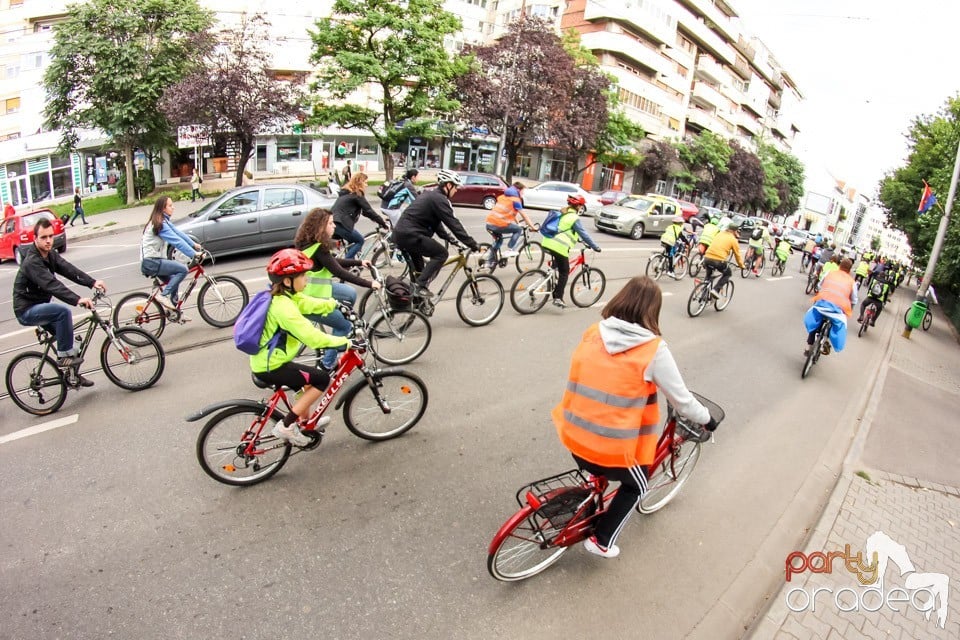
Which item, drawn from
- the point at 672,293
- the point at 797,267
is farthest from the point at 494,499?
the point at 797,267

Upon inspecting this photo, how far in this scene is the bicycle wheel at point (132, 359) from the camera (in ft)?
18.9

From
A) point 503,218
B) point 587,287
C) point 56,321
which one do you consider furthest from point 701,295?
point 56,321

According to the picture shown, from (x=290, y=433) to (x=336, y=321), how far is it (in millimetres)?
1584

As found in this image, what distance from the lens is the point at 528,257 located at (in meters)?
12.0

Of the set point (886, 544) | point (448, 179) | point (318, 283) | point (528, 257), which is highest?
point (448, 179)

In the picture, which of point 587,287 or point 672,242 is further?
point 672,242

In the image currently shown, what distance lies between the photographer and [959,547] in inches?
182

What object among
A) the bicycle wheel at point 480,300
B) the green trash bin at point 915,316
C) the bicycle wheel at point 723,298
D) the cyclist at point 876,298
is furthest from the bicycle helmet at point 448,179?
the green trash bin at point 915,316

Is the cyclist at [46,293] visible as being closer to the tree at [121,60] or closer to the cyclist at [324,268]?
the cyclist at [324,268]

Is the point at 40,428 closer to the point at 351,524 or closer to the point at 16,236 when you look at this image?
the point at 351,524

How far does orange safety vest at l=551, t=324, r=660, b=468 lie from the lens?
9.78 ft

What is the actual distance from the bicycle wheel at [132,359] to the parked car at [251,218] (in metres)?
6.13

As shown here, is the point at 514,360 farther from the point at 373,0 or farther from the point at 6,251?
the point at 373,0

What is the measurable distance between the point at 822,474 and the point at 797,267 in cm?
2111
